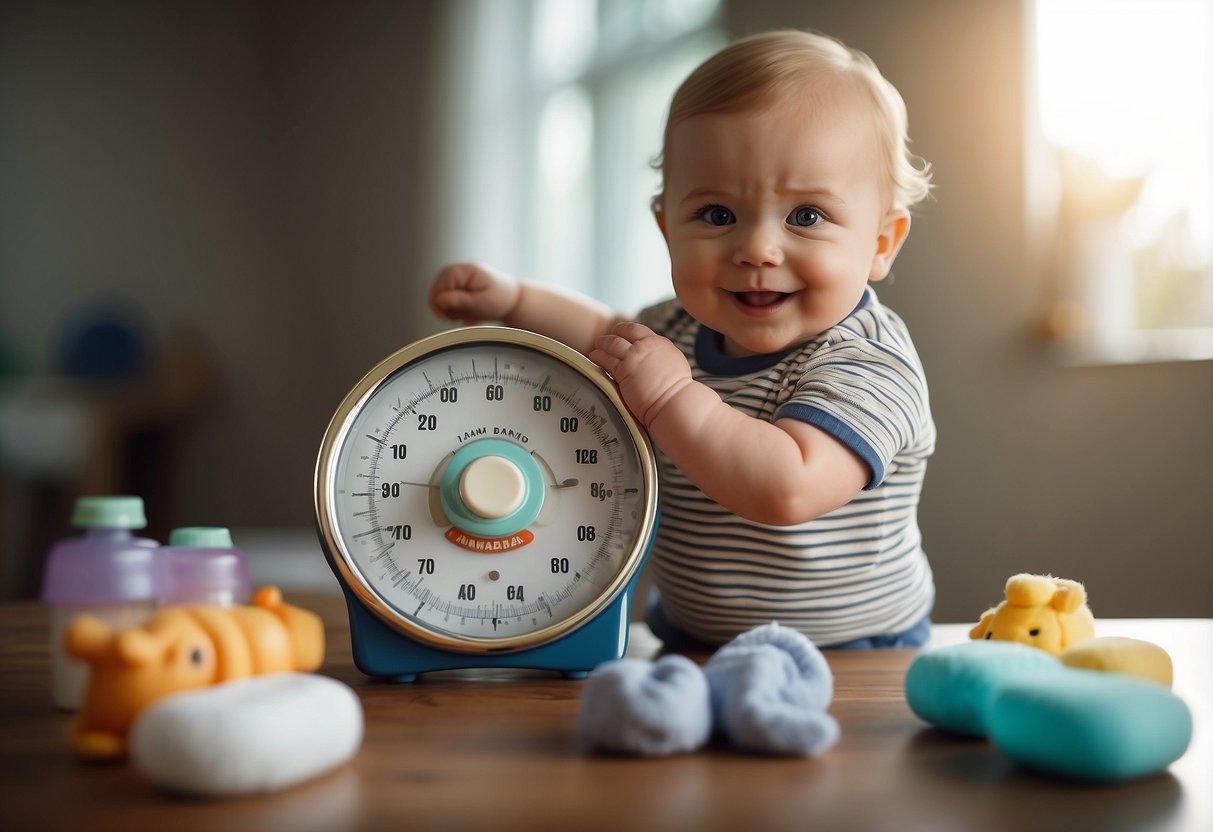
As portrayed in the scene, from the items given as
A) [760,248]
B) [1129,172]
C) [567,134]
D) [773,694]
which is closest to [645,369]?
[760,248]

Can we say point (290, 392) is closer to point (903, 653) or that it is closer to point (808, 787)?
point (903, 653)

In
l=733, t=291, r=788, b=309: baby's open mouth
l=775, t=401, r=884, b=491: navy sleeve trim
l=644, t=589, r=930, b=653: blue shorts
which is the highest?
l=733, t=291, r=788, b=309: baby's open mouth

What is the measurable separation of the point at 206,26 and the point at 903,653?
466 cm

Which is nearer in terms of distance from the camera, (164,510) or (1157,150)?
(1157,150)

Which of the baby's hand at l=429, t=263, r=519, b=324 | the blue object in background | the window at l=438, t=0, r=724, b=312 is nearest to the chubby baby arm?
the baby's hand at l=429, t=263, r=519, b=324

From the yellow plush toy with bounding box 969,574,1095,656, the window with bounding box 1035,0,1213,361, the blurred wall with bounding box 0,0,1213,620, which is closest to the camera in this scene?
the yellow plush toy with bounding box 969,574,1095,656

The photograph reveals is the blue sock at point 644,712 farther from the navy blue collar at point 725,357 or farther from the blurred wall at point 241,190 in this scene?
the blurred wall at point 241,190

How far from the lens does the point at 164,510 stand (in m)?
4.55

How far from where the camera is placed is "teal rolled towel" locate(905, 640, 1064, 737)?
0.61 meters

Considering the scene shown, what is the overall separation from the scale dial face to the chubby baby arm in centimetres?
2

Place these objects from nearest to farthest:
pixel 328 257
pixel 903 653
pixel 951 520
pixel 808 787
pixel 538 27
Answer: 1. pixel 808 787
2. pixel 903 653
3. pixel 951 520
4. pixel 538 27
5. pixel 328 257

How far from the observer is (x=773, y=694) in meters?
0.60

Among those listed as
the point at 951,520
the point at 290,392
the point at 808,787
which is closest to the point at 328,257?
the point at 290,392

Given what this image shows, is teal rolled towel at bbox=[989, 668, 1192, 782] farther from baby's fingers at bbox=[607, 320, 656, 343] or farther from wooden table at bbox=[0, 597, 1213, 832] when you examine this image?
baby's fingers at bbox=[607, 320, 656, 343]
